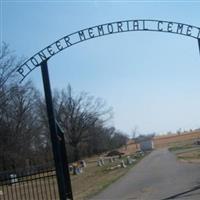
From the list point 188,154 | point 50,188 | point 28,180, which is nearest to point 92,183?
point 50,188

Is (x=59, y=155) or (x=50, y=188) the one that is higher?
(x=59, y=155)

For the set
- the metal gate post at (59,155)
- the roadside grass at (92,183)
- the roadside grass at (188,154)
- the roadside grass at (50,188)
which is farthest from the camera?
the roadside grass at (188,154)

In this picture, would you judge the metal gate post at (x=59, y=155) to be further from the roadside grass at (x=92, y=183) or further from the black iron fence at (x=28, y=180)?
the roadside grass at (x=92, y=183)

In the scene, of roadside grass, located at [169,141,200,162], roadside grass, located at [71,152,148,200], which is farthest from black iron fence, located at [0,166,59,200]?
roadside grass, located at [169,141,200,162]

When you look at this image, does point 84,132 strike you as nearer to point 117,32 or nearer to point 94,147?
point 94,147

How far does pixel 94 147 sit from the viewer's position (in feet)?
371

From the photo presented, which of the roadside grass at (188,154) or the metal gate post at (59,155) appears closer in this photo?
the metal gate post at (59,155)

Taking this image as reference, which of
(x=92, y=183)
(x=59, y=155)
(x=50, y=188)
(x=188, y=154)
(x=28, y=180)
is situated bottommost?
(x=92, y=183)

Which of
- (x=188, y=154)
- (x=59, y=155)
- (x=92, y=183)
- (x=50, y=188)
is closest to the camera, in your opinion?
(x=59, y=155)

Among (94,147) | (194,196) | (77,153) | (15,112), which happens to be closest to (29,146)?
(15,112)

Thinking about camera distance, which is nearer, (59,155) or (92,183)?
(59,155)

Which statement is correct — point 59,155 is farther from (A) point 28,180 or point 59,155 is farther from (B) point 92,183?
(B) point 92,183

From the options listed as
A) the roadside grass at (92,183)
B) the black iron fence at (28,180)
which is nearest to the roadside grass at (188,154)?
the roadside grass at (92,183)

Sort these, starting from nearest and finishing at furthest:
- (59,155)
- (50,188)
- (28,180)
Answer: (59,155) → (28,180) → (50,188)
